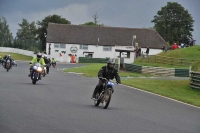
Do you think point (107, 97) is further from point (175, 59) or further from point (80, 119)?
point (175, 59)

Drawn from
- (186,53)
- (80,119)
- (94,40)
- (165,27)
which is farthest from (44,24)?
(80,119)

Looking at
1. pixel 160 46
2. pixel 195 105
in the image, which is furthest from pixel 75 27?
pixel 195 105

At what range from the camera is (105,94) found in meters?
16.8

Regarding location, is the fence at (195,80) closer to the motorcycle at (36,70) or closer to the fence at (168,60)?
the motorcycle at (36,70)

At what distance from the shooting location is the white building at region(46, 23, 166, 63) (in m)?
103

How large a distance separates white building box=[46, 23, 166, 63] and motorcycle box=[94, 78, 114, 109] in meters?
84.4

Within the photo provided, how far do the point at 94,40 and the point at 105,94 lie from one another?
88363 mm

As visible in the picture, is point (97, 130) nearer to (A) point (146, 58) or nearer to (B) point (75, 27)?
(A) point (146, 58)

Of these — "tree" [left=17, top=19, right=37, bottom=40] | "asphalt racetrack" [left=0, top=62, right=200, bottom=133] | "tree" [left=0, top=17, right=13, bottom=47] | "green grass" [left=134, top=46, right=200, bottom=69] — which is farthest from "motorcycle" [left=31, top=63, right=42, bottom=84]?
"tree" [left=17, top=19, right=37, bottom=40]

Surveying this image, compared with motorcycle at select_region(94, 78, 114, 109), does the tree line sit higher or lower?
higher

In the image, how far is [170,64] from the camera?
56.3 metres

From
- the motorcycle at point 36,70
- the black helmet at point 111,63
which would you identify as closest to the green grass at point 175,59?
the motorcycle at point 36,70

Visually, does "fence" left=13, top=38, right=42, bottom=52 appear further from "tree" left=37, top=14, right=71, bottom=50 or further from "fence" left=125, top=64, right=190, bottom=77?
"fence" left=125, top=64, right=190, bottom=77

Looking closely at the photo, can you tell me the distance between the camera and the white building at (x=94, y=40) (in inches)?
4070
